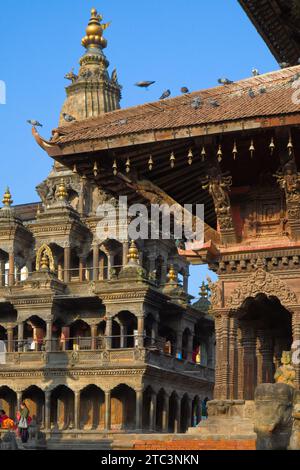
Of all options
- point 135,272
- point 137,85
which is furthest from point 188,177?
point 135,272

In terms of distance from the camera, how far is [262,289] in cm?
2155

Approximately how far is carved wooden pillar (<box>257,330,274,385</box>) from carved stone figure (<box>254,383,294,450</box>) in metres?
7.11

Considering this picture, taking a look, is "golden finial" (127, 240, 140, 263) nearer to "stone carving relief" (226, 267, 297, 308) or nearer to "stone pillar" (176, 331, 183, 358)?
"stone pillar" (176, 331, 183, 358)

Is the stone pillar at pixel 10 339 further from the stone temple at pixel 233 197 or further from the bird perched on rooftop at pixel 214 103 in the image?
the bird perched on rooftop at pixel 214 103

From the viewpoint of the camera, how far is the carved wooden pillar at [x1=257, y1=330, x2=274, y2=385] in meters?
22.8

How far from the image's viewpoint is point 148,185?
74.6 feet

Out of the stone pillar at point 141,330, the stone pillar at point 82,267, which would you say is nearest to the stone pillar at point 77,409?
the stone pillar at point 141,330

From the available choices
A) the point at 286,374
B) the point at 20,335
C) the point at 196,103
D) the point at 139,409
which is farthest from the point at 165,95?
the point at 20,335

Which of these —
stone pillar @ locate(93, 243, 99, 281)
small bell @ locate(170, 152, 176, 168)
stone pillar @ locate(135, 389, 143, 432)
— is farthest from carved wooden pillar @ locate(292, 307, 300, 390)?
stone pillar @ locate(93, 243, 99, 281)

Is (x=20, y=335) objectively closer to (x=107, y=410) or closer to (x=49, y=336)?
(x=49, y=336)

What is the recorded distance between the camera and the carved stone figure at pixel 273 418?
15367mm
